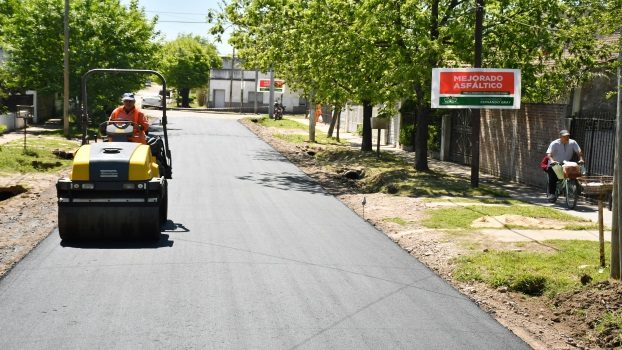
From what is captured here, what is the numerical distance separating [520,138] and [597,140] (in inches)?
173

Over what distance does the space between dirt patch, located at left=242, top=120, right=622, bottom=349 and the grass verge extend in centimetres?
20

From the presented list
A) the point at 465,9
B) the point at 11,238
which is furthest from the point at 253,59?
the point at 11,238

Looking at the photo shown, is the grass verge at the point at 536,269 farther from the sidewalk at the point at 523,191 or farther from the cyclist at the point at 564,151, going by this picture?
the cyclist at the point at 564,151

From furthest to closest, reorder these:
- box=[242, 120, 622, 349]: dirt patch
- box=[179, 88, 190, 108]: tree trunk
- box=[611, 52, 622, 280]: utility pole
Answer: box=[179, 88, 190, 108]: tree trunk
box=[611, 52, 622, 280]: utility pole
box=[242, 120, 622, 349]: dirt patch

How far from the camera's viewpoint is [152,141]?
1345 cm

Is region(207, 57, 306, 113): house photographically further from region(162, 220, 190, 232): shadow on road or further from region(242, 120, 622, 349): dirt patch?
region(162, 220, 190, 232): shadow on road

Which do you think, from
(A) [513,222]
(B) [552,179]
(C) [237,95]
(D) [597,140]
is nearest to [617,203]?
(A) [513,222]

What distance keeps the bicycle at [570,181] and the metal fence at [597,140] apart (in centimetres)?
89

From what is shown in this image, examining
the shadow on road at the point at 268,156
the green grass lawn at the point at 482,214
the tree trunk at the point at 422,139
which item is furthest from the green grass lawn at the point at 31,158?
A: the green grass lawn at the point at 482,214

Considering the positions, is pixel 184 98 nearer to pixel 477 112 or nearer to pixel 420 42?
pixel 420 42

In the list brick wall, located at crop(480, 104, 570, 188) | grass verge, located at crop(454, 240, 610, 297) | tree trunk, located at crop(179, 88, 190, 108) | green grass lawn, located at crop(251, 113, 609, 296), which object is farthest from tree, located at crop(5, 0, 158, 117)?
tree trunk, located at crop(179, 88, 190, 108)

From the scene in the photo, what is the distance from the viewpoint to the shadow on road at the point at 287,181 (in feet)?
Answer: 68.2

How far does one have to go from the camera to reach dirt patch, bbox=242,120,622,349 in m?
8.70

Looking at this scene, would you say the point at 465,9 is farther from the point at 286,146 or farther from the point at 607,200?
the point at 286,146
